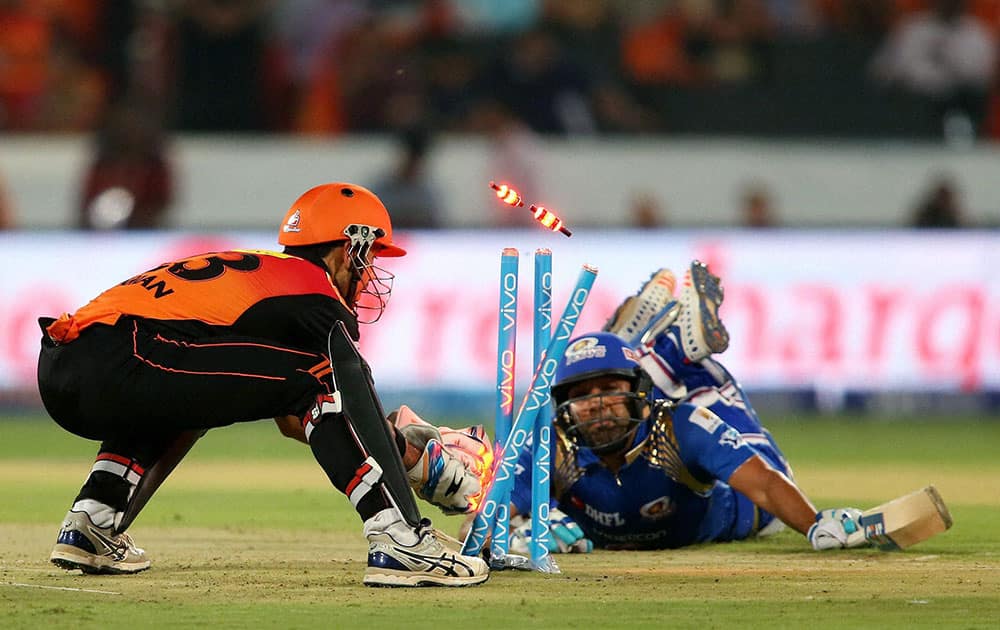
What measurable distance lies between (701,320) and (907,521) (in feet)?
5.73

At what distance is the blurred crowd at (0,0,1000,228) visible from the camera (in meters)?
18.1

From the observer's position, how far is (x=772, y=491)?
7.65 metres

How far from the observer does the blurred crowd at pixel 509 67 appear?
18.1m

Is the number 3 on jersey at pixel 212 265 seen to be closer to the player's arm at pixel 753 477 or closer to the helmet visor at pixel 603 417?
the helmet visor at pixel 603 417

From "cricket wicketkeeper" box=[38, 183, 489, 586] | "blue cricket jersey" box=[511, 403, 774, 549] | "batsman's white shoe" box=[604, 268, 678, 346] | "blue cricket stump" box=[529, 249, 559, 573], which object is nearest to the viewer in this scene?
"cricket wicketkeeper" box=[38, 183, 489, 586]

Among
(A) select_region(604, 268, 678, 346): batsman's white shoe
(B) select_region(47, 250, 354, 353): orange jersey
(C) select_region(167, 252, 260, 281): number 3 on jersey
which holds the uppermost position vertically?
(A) select_region(604, 268, 678, 346): batsman's white shoe

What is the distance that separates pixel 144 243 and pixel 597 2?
5.85 m

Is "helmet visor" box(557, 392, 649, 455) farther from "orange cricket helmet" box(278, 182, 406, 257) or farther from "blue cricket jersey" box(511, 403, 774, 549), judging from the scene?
"orange cricket helmet" box(278, 182, 406, 257)

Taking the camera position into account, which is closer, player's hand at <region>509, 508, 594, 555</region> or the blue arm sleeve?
the blue arm sleeve

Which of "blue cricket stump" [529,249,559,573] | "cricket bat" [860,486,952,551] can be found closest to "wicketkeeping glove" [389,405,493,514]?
"blue cricket stump" [529,249,559,573]

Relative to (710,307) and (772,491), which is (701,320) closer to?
(710,307)

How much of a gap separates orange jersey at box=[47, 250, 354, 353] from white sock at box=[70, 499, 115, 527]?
75 centimetres

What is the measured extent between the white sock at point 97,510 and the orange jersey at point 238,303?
748mm

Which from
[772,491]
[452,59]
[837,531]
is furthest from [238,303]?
[452,59]
